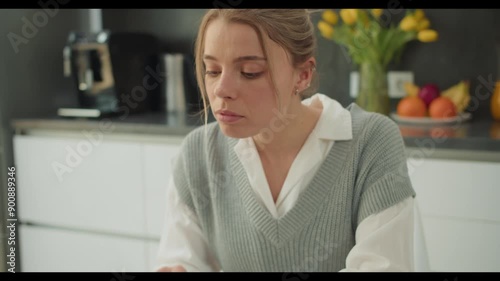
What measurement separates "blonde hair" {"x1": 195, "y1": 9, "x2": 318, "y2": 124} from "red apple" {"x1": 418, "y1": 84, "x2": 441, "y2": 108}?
1174 mm

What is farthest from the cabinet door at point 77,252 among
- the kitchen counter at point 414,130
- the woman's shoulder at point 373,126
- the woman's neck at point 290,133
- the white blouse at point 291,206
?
the woman's shoulder at point 373,126

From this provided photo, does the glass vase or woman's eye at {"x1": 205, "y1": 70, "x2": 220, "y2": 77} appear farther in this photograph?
the glass vase

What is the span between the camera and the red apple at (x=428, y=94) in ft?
7.31

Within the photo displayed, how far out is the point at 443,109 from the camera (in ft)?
7.00

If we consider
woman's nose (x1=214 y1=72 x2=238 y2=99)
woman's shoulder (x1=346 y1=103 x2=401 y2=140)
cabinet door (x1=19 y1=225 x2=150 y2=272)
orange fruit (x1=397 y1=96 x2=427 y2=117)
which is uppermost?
woman's nose (x1=214 y1=72 x2=238 y2=99)

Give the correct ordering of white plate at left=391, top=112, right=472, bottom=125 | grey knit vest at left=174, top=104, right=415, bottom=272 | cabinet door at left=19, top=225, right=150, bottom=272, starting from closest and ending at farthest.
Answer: grey knit vest at left=174, top=104, right=415, bottom=272 → white plate at left=391, top=112, right=472, bottom=125 → cabinet door at left=19, top=225, right=150, bottom=272

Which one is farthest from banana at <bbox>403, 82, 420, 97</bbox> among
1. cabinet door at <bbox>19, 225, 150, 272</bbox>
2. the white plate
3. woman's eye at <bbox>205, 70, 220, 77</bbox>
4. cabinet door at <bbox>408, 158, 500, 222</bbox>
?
woman's eye at <bbox>205, 70, 220, 77</bbox>

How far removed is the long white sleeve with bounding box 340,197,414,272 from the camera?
1.03 meters

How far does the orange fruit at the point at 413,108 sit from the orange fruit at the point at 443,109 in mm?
46

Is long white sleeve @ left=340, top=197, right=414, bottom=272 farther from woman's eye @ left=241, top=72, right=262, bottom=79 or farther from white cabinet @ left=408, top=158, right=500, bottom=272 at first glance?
white cabinet @ left=408, top=158, right=500, bottom=272

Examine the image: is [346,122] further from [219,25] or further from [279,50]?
[219,25]

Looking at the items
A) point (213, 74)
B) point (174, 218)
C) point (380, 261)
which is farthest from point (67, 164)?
point (380, 261)

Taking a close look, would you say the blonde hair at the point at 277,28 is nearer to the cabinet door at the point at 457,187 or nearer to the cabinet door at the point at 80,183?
the cabinet door at the point at 457,187

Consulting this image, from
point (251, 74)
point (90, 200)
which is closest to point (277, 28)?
point (251, 74)
